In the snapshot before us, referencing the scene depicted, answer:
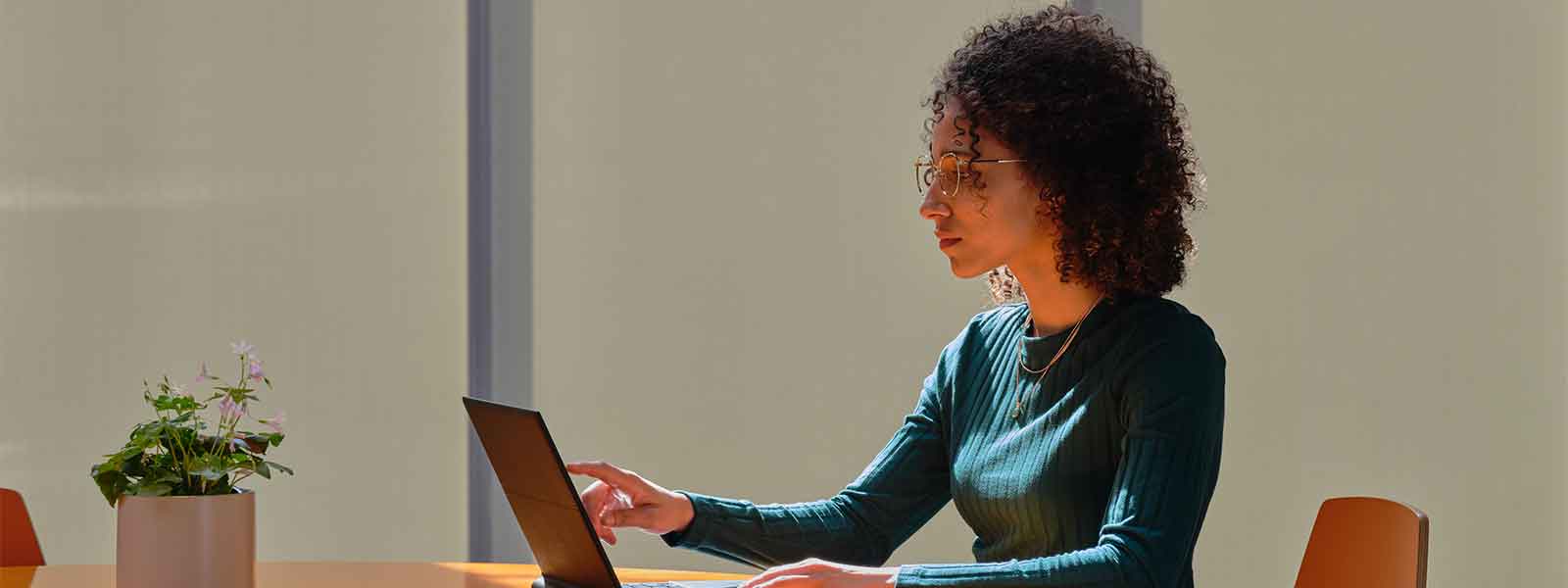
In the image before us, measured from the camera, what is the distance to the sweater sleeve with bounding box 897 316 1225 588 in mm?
1558

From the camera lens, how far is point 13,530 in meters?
2.34

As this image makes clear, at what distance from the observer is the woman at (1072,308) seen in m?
1.65

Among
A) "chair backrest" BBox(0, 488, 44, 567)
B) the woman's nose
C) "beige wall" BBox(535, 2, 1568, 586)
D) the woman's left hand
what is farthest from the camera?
"beige wall" BBox(535, 2, 1568, 586)

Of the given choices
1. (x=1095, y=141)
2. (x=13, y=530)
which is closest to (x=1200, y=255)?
(x=1095, y=141)

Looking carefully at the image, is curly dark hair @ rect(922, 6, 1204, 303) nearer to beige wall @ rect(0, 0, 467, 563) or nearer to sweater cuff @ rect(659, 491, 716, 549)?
sweater cuff @ rect(659, 491, 716, 549)

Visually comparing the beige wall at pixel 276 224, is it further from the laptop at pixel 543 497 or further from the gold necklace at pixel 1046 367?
the gold necklace at pixel 1046 367

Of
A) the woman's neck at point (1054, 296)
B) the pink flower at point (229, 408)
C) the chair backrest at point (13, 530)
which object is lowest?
the chair backrest at point (13, 530)

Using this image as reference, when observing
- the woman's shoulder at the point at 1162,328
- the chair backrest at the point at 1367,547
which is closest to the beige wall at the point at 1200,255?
the chair backrest at the point at 1367,547

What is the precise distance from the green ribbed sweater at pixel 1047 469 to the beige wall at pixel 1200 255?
147 centimetres

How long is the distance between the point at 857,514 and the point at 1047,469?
0.38m

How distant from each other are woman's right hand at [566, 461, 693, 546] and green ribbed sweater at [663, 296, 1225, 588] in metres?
0.03

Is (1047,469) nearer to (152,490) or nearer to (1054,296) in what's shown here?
(1054,296)

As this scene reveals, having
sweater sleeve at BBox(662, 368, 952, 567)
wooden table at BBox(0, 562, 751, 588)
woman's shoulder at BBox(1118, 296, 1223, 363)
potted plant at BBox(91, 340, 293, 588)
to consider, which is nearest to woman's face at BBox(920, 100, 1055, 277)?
woman's shoulder at BBox(1118, 296, 1223, 363)

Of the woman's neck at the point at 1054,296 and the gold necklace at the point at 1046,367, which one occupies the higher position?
the woman's neck at the point at 1054,296
